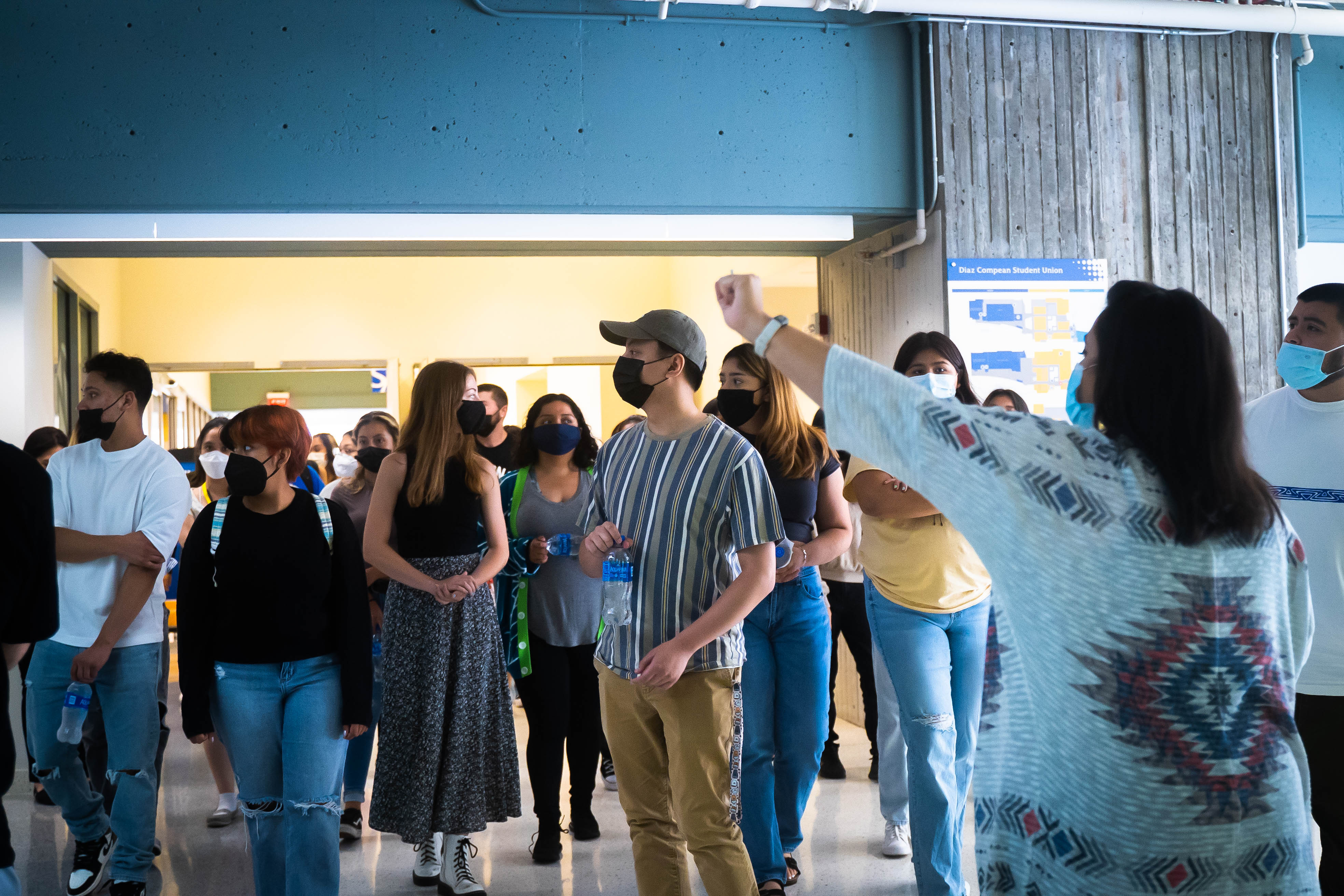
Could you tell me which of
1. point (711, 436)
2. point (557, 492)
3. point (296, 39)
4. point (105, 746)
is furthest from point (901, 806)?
point (296, 39)

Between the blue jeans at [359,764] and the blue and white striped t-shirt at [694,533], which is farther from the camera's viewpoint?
the blue jeans at [359,764]

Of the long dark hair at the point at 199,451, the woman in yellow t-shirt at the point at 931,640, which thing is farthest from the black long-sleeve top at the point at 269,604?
the long dark hair at the point at 199,451

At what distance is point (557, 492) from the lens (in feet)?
12.2

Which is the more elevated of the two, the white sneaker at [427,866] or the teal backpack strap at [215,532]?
the teal backpack strap at [215,532]

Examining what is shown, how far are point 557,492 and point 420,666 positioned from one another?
776mm

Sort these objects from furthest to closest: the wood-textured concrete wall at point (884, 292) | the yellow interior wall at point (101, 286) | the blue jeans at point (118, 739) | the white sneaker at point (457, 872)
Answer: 1. the yellow interior wall at point (101, 286)
2. the wood-textured concrete wall at point (884, 292)
3. the white sneaker at point (457, 872)
4. the blue jeans at point (118, 739)

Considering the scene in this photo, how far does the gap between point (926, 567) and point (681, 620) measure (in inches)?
32.7

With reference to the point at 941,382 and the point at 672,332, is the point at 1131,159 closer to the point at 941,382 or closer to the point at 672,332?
the point at 941,382

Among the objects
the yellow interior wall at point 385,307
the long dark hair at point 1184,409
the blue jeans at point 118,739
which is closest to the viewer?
the long dark hair at point 1184,409

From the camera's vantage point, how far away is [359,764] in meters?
3.98

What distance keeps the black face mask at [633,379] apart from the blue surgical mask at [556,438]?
1054 mm

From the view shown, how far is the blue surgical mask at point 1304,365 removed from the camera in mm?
2488

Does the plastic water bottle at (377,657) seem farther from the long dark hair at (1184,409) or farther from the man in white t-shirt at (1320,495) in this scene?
the long dark hair at (1184,409)

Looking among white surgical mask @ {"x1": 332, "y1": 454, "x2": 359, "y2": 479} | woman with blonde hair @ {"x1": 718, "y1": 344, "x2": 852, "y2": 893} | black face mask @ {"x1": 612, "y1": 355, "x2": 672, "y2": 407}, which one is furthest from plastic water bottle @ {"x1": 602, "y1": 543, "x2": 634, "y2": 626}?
white surgical mask @ {"x1": 332, "y1": 454, "x2": 359, "y2": 479}
